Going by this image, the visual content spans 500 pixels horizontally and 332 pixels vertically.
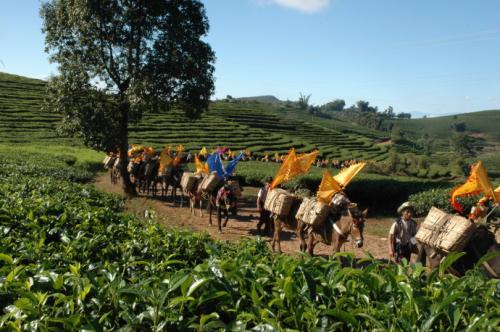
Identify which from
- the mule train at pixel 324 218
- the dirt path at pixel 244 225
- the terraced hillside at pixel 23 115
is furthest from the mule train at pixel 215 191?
the terraced hillside at pixel 23 115

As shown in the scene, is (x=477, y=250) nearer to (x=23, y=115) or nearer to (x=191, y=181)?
(x=191, y=181)

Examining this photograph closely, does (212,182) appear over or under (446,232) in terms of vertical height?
under

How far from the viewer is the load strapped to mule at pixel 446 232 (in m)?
6.75

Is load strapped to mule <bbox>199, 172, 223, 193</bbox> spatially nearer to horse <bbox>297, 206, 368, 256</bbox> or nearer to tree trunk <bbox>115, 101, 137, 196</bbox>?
horse <bbox>297, 206, 368, 256</bbox>

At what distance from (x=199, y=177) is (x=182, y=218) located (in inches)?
63.0

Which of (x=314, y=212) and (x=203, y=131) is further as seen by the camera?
(x=203, y=131)

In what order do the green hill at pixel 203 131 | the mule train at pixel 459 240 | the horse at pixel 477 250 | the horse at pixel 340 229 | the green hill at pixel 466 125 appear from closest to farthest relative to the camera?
the mule train at pixel 459 240, the horse at pixel 477 250, the horse at pixel 340 229, the green hill at pixel 203 131, the green hill at pixel 466 125

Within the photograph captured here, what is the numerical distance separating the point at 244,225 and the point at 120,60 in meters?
8.79

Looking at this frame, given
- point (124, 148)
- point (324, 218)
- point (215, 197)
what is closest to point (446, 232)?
point (324, 218)

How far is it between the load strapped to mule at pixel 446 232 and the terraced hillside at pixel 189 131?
83.5 feet

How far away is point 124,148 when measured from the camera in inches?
711

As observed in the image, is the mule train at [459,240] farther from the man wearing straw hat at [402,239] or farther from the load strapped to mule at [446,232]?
the man wearing straw hat at [402,239]

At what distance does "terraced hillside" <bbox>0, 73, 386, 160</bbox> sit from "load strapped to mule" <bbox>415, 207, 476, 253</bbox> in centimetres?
2544

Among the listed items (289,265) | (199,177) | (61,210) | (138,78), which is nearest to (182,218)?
(199,177)
